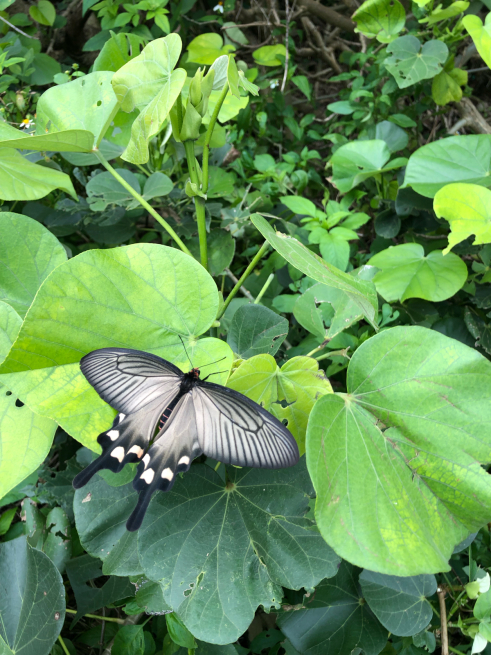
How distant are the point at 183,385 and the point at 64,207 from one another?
884mm

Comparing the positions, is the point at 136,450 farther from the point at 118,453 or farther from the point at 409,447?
the point at 409,447

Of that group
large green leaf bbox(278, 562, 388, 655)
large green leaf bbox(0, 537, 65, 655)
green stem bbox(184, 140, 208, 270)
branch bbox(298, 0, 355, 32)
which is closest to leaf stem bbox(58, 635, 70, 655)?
large green leaf bbox(0, 537, 65, 655)

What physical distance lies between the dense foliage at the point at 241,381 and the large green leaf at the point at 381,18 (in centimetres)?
2

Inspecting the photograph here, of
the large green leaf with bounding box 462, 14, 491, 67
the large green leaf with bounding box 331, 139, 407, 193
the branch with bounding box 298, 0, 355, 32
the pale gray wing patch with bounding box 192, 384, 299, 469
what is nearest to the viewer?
the pale gray wing patch with bounding box 192, 384, 299, 469

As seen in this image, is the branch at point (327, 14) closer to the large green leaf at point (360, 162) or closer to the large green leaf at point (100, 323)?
the large green leaf at point (360, 162)

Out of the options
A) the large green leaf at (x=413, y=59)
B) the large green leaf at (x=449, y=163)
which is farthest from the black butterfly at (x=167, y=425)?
the large green leaf at (x=413, y=59)

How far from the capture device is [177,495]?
2.51ft

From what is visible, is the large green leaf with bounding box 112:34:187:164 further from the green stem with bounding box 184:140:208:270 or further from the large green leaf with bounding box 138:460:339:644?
the large green leaf with bounding box 138:460:339:644

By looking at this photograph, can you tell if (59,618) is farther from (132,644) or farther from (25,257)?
(25,257)

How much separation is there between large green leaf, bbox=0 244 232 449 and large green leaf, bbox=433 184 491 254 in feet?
1.95

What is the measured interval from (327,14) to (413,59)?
0.82 meters

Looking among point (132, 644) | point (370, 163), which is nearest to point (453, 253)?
point (370, 163)

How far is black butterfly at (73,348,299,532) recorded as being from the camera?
1.95 feet

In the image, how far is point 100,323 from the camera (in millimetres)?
672
